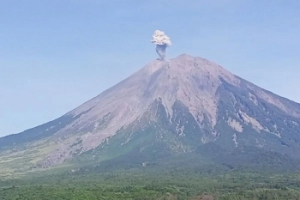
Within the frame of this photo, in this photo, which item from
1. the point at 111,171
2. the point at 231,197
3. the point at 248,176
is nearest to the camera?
the point at 231,197

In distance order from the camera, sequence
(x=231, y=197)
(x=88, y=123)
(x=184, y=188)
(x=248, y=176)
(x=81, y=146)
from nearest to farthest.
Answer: (x=231, y=197)
(x=184, y=188)
(x=248, y=176)
(x=81, y=146)
(x=88, y=123)

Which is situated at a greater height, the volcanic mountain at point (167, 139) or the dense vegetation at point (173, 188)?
the volcanic mountain at point (167, 139)

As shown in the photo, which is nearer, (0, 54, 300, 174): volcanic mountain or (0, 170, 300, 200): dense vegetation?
(0, 170, 300, 200): dense vegetation

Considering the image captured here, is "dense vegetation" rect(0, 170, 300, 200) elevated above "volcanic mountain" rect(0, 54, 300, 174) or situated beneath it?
situated beneath

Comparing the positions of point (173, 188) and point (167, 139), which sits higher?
point (167, 139)

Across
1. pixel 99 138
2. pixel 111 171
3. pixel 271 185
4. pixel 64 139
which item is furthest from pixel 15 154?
pixel 271 185

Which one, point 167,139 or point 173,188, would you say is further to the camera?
point 167,139

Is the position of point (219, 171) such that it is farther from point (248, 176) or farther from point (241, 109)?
point (241, 109)

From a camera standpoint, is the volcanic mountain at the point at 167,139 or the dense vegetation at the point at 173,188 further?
the volcanic mountain at the point at 167,139
